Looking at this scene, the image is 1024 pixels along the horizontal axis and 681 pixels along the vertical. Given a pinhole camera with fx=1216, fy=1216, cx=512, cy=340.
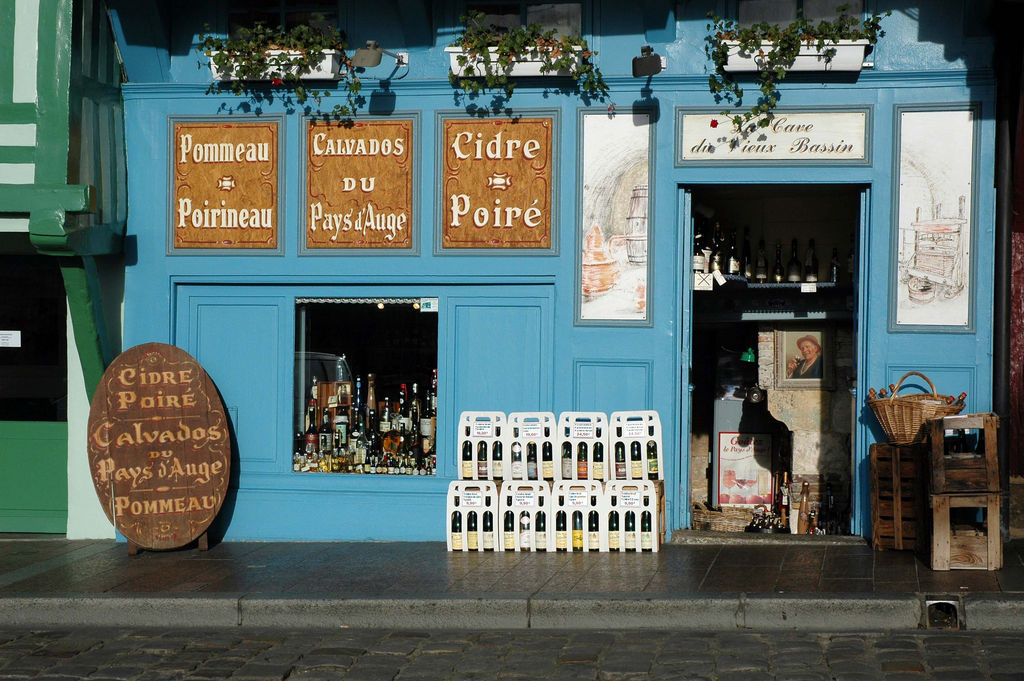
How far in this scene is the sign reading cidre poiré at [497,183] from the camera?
381 inches

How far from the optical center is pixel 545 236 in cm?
967

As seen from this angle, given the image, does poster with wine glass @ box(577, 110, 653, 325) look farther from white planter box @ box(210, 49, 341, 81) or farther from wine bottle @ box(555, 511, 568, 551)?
white planter box @ box(210, 49, 341, 81)

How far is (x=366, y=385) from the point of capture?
10.2 metres

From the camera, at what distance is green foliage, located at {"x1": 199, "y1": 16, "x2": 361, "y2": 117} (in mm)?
9719

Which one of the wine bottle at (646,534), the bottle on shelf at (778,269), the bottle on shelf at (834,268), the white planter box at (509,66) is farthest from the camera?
the bottle on shelf at (778,269)

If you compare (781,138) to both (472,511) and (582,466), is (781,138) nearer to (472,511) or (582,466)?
(582,466)

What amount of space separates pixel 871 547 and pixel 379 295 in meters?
4.32

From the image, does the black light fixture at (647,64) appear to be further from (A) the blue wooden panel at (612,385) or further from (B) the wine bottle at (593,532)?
(B) the wine bottle at (593,532)

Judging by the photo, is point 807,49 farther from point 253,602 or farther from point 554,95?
point 253,602

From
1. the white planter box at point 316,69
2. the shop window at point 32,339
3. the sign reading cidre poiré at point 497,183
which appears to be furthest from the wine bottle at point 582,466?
the shop window at point 32,339

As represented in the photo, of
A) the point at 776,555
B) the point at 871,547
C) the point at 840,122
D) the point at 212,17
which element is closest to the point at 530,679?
the point at 776,555

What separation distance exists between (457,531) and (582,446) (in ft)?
3.84

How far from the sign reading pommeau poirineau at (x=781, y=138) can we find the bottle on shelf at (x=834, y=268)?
170 cm

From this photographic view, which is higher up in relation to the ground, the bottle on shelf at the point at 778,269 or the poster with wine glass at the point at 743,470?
the bottle on shelf at the point at 778,269
